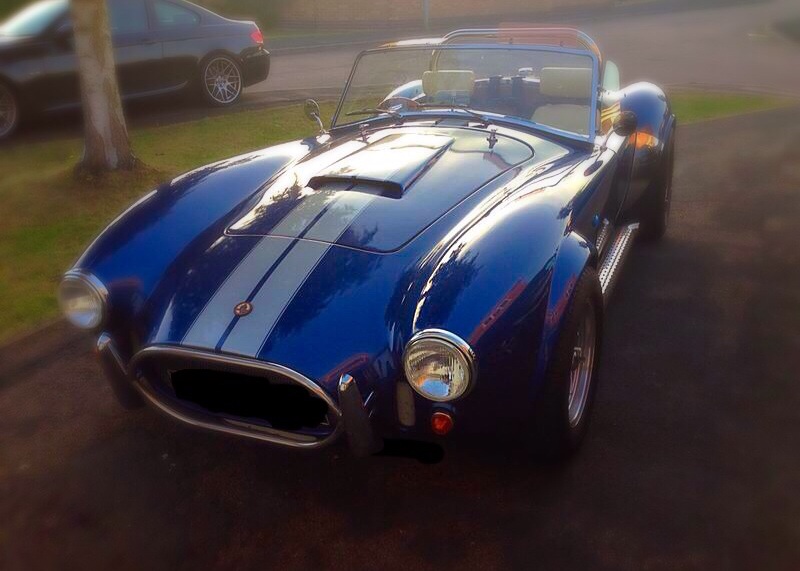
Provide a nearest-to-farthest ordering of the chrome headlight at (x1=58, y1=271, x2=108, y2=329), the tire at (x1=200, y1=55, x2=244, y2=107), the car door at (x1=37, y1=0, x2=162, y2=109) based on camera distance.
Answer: the chrome headlight at (x1=58, y1=271, x2=108, y2=329)
the car door at (x1=37, y1=0, x2=162, y2=109)
the tire at (x1=200, y1=55, x2=244, y2=107)

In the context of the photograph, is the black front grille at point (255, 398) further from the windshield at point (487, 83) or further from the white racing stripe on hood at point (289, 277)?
the windshield at point (487, 83)

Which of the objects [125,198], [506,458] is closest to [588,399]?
[506,458]

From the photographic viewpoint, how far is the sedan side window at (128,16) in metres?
8.00

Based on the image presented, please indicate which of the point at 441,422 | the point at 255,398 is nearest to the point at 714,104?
the point at 441,422

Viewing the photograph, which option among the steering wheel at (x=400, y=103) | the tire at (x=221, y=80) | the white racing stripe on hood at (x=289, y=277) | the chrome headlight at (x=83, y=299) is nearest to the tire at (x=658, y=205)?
the steering wheel at (x=400, y=103)

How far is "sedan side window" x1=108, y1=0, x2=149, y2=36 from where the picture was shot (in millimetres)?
7998

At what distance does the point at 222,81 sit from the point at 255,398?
721 centimetres

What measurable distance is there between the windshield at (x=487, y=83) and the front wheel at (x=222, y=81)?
15.8 ft

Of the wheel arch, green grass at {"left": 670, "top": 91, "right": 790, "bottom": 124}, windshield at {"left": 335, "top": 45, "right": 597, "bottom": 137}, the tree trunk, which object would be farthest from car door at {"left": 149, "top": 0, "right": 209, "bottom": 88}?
the wheel arch

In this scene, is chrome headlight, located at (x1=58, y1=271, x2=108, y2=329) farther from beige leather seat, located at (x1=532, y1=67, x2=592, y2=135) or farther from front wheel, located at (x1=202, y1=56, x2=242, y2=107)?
front wheel, located at (x1=202, y1=56, x2=242, y2=107)

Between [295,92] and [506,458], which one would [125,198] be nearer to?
[506,458]

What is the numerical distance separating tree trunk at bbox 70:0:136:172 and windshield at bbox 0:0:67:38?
7.36 feet

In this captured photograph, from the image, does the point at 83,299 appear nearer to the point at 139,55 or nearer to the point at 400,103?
the point at 400,103

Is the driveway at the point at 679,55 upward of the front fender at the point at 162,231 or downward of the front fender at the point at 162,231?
downward
